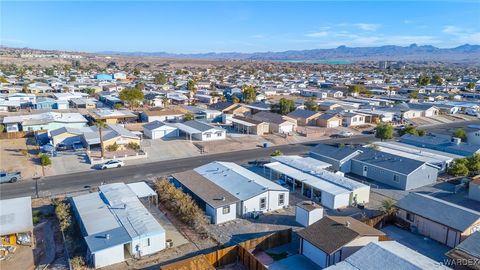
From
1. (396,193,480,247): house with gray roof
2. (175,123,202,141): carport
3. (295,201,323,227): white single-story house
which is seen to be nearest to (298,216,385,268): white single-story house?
(295,201,323,227): white single-story house

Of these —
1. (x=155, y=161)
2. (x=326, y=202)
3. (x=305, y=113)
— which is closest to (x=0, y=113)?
(x=155, y=161)

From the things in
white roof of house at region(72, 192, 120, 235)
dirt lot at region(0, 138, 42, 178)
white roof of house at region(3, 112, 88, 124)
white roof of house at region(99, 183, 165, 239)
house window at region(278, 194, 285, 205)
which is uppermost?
white roof of house at region(3, 112, 88, 124)

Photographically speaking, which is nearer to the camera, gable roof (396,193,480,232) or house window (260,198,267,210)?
gable roof (396,193,480,232)

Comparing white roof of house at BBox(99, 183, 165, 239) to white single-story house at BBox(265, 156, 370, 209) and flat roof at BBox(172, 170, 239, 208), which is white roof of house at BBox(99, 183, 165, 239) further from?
white single-story house at BBox(265, 156, 370, 209)

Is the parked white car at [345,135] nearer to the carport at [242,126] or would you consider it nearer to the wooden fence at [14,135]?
the carport at [242,126]

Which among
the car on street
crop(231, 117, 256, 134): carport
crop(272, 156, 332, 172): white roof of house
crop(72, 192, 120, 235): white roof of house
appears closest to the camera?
crop(72, 192, 120, 235): white roof of house

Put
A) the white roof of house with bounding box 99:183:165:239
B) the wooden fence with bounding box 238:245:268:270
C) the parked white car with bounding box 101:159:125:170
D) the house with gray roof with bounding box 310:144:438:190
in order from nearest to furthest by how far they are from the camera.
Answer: the wooden fence with bounding box 238:245:268:270 → the white roof of house with bounding box 99:183:165:239 → the house with gray roof with bounding box 310:144:438:190 → the parked white car with bounding box 101:159:125:170
